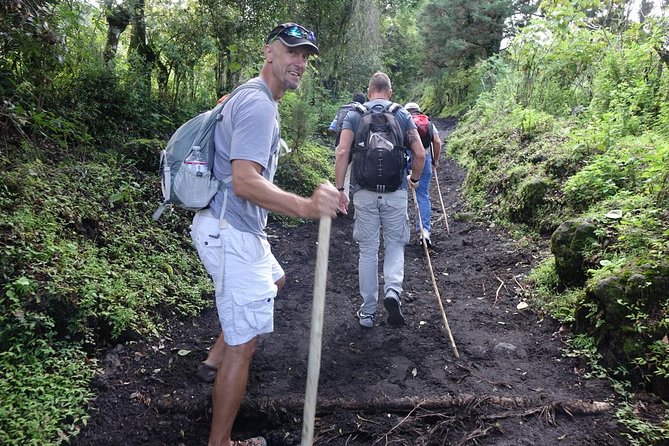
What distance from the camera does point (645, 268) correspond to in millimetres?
3791

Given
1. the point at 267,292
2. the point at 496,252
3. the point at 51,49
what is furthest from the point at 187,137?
the point at 496,252

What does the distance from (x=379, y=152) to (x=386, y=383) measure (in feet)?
6.71

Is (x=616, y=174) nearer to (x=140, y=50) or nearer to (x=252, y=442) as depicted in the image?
(x=252, y=442)

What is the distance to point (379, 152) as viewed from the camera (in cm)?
427

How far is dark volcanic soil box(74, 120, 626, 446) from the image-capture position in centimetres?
303

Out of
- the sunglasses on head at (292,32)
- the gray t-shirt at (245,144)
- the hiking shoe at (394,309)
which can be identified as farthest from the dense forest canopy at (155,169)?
the sunglasses on head at (292,32)

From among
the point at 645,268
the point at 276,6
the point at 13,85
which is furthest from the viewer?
the point at 276,6

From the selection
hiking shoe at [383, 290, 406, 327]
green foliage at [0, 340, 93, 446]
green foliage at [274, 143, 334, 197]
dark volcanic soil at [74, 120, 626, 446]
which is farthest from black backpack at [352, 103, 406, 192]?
green foliage at [274, 143, 334, 197]

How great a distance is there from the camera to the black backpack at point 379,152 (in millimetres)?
4289

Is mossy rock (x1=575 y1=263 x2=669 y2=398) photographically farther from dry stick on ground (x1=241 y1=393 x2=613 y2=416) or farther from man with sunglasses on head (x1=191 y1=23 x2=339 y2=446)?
man with sunglasses on head (x1=191 y1=23 x2=339 y2=446)

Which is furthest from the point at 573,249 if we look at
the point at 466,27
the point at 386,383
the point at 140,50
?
the point at 466,27

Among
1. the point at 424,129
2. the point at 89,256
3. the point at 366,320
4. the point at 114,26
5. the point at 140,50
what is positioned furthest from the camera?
the point at 140,50

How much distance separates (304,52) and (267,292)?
4.81 feet

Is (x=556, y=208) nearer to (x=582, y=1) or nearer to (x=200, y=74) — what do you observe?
(x=582, y=1)
